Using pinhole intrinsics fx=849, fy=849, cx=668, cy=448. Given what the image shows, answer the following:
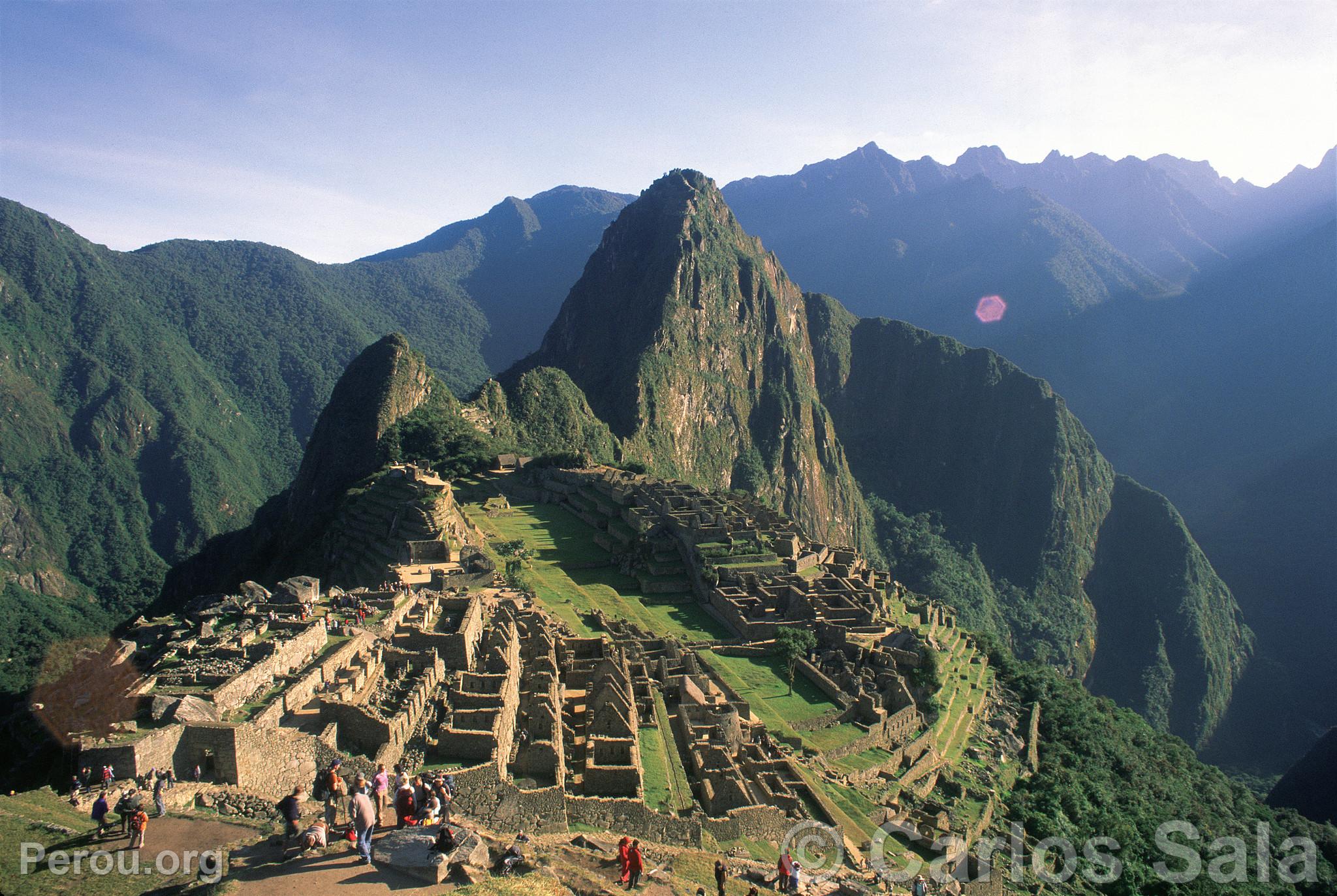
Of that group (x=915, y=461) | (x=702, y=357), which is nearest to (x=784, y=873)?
(x=702, y=357)

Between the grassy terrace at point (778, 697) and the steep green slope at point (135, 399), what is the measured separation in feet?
200

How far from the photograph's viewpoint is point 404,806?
13195 mm

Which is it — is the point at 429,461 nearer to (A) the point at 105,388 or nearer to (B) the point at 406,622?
(B) the point at 406,622

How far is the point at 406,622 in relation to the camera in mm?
24391

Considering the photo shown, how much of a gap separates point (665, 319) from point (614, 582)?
103 m

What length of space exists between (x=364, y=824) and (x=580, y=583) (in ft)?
114

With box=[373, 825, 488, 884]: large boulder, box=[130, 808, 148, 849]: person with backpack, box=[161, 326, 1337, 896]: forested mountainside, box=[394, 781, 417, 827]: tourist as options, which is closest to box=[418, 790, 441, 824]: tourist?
box=[394, 781, 417, 827]: tourist

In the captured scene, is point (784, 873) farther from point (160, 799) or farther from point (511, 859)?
point (160, 799)

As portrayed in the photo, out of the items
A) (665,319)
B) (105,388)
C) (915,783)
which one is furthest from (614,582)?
(105,388)

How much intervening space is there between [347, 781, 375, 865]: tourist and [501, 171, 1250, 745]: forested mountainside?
102 metres

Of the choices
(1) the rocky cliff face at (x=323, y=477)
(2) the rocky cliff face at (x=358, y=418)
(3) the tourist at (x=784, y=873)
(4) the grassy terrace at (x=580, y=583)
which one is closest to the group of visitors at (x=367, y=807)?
(3) the tourist at (x=784, y=873)

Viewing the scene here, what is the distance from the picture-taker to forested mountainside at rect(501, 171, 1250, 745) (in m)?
129

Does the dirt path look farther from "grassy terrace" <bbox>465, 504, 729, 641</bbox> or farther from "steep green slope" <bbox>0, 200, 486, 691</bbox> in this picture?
"steep green slope" <bbox>0, 200, 486, 691</bbox>

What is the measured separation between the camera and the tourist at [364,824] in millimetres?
11820
